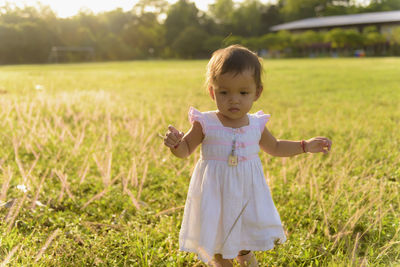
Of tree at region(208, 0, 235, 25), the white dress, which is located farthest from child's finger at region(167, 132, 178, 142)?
tree at region(208, 0, 235, 25)

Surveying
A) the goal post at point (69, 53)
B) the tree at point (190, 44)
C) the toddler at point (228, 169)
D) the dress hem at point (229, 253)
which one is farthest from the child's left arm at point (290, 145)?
the tree at point (190, 44)

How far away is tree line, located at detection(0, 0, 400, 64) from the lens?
39.7 m

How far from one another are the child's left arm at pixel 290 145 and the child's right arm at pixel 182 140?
37 cm

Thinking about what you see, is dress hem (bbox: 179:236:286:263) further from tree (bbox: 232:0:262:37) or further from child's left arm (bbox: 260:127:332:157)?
tree (bbox: 232:0:262:37)

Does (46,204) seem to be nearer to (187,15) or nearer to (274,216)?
(274,216)

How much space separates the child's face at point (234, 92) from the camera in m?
1.69

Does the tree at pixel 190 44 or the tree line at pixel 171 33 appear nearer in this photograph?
the tree line at pixel 171 33

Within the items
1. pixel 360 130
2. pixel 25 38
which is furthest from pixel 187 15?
pixel 360 130

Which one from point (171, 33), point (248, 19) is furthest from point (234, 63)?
point (248, 19)

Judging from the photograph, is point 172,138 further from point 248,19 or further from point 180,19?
point 248,19

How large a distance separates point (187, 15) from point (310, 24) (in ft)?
66.4

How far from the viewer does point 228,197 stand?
1786 millimetres

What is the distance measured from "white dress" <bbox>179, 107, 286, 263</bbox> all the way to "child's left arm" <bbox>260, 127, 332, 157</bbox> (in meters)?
0.14

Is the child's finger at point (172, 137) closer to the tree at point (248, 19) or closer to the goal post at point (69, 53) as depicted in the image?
the goal post at point (69, 53)
